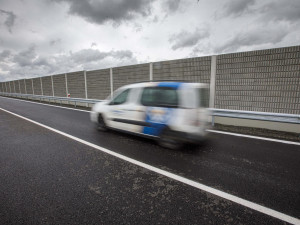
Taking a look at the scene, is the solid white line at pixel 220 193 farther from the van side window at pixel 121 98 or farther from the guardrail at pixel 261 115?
the guardrail at pixel 261 115

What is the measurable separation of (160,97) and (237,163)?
2.34 m

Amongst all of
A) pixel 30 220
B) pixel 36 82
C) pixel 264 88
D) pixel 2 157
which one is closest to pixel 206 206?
pixel 30 220

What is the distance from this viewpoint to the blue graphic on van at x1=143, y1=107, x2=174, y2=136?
3.96m

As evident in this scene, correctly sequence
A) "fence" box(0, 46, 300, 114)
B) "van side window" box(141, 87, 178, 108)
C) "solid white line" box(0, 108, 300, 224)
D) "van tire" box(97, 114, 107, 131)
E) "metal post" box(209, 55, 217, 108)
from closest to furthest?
1. "solid white line" box(0, 108, 300, 224)
2. "van side window" box(141, 87, 178, 108)
3. "fence" box(0, 46, 300, 114)
4. "van tire" box(97, 114, 107, 131)
5. "metal post" box(209, 55, 217, 108)

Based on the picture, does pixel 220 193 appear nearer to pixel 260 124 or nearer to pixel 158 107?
pixel 158 107

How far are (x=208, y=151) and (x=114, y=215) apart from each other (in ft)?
9.14

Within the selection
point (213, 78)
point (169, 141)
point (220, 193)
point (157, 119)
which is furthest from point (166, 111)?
point (213, 78)

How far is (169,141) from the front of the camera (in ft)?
13.3

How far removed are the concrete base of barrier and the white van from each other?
117 inches

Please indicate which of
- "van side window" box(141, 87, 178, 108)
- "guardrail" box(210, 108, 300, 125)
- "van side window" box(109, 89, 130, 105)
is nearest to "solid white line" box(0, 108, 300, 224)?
"van side window" box(141, 87, 178, 108)

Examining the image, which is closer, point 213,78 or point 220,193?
point 220,193

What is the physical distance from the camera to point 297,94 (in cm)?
546

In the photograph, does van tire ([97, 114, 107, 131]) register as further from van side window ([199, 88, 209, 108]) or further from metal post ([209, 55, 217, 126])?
metal post ([209, 55, 217, 126])

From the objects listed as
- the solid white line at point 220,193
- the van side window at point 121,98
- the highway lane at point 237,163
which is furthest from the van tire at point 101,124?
the solid white line at point 220,193
